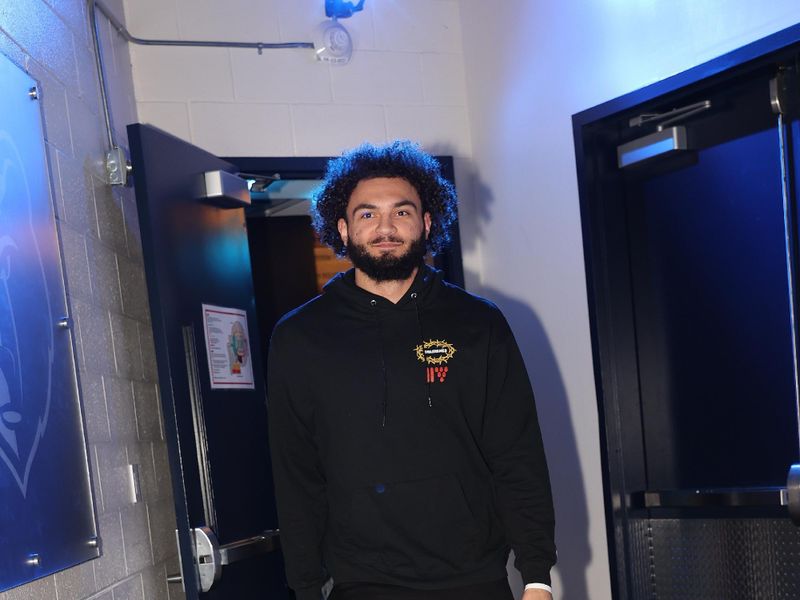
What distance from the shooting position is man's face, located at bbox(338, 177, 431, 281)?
2453 mm

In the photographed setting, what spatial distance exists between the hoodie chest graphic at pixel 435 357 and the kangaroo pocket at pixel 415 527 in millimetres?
239

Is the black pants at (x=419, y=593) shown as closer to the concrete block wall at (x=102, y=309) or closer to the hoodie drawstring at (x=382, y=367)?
the hoodie drawstring at (x=382, y=367)

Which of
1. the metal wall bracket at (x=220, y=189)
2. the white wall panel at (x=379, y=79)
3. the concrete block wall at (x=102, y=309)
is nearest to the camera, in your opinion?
the concrete block wall at (x=102, y=309)

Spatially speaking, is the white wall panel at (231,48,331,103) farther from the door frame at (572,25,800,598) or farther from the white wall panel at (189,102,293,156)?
the door frame at (572,25,800,598)

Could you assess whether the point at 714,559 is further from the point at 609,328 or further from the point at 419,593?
the point at 419,593

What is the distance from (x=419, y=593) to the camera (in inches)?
90.2

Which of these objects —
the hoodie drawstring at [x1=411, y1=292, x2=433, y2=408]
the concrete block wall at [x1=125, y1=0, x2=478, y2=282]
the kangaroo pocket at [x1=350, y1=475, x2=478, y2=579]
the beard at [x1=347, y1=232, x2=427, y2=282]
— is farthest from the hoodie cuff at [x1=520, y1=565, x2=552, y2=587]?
the concrete block wall at [x1=125, y1=0, x2=478, y2=282]

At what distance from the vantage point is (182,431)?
2.51m

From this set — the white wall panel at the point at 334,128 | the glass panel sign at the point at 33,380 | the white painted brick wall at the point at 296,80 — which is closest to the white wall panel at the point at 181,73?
the white painted brick wall at the point at 296,80

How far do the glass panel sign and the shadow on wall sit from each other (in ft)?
5.79

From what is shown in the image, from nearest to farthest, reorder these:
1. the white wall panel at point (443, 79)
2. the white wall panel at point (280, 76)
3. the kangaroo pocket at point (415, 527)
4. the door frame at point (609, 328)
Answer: the kangaroo pocket at point (415, 527) < the door frame at point (609, 328) < the white wall panel at point (280, 76) < the white wall panel at point (443, 79)

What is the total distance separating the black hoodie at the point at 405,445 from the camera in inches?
91.7

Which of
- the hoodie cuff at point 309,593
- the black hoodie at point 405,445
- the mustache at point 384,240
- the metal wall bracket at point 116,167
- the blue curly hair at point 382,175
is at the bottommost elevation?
the hoodie cuff at point 309,593

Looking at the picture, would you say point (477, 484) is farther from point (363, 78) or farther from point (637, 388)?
point (363, 78)
